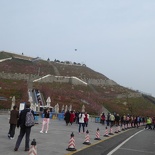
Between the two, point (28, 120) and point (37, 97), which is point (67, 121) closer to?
point (28, 120)

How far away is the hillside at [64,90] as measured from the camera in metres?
64.9

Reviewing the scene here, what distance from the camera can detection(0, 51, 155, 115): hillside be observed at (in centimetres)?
6488

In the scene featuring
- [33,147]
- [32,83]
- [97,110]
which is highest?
[32,83]

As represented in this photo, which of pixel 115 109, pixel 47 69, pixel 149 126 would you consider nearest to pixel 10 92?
pixel 115 109

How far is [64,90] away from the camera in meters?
79.2

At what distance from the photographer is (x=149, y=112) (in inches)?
3140

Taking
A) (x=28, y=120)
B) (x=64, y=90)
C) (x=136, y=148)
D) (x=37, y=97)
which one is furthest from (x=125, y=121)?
(x=64, y=90)

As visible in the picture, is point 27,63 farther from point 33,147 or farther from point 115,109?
point 33,147

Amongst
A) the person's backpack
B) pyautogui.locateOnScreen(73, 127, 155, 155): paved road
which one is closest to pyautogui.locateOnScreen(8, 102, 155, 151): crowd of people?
the person's backpack

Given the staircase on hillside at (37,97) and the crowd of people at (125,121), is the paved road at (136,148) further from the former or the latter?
the staircase on hillside at (37,97)

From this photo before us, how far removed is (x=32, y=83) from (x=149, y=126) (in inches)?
1855

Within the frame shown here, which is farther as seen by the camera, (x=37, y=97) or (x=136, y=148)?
(x=37, y=97)

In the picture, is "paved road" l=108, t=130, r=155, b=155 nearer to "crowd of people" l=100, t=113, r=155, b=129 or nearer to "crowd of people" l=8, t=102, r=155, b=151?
"crowd of people" l=8, t=102, r=155, b=151

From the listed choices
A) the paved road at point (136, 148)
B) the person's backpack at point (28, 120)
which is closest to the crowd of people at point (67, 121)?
the person's backpack at point (28, 120)
